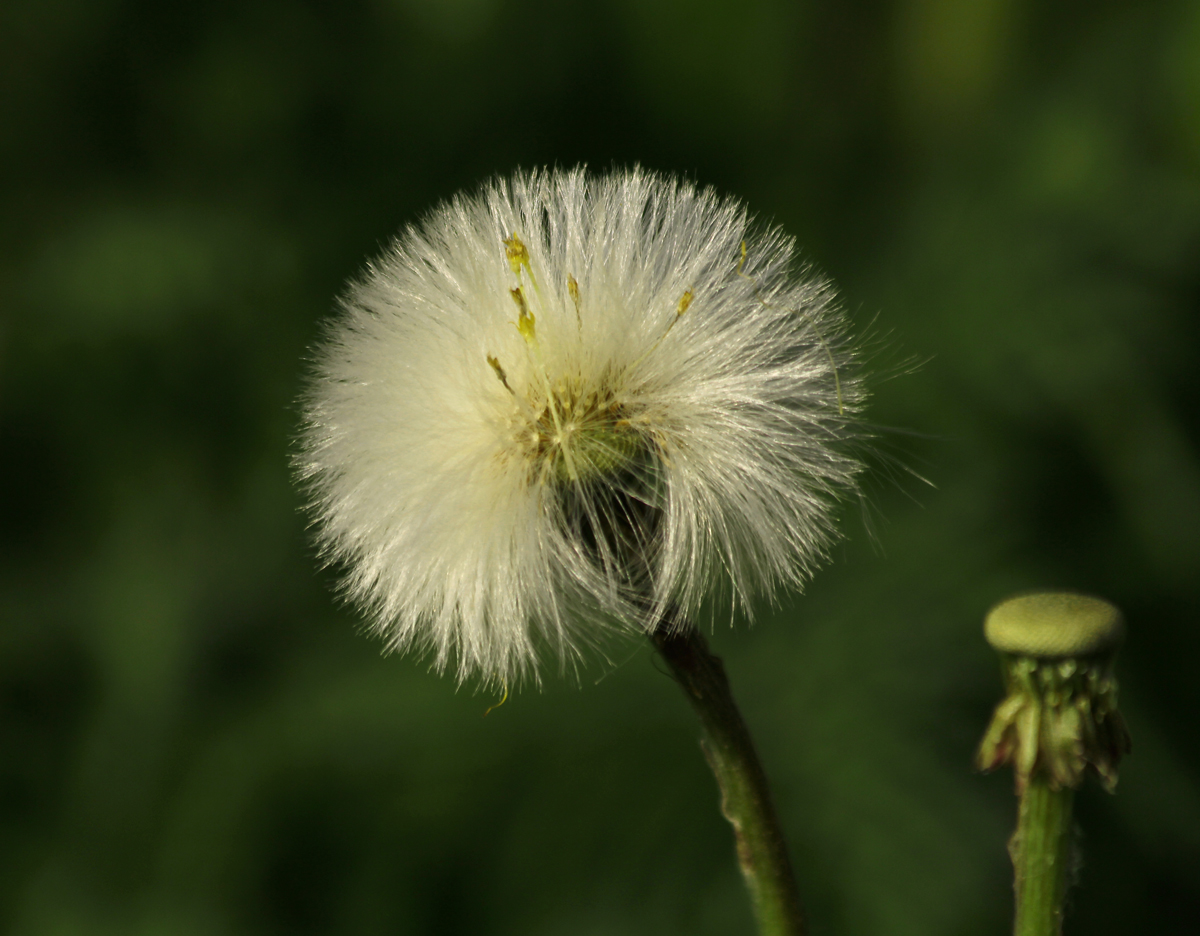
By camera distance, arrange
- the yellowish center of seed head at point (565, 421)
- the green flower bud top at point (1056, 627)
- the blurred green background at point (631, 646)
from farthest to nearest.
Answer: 1. the blurred green background at point (631, 646)
2. the yellowish center of seed head at point (565, 421)
3. the green flower bud top at point (1056, 627)

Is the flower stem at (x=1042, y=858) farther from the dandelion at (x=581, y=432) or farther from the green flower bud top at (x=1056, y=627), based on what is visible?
the dandelion at (x=581, y=432)

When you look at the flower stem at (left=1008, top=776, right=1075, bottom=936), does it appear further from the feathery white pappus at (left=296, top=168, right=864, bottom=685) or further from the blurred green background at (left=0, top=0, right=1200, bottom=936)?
the blurred green background at (left=0, top=0, right=1200, bottom=936)

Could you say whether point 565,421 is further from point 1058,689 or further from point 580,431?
point 1058,689

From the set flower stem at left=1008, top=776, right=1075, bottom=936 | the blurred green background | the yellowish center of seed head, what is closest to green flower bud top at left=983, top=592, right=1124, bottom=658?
flower stem at left=1008, top=776, right=1075, bottom=936

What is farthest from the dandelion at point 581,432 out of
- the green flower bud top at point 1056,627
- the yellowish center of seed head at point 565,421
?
the green flower bud top at point 1056,627

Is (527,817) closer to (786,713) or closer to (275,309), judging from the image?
(786,713)
